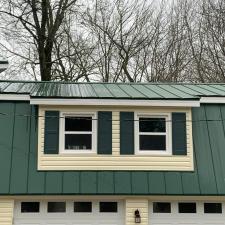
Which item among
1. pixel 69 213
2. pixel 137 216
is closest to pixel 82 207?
pixel 69 213

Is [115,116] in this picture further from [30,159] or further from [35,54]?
[35,54]

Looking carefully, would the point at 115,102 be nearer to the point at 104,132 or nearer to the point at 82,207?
the point at 104,132

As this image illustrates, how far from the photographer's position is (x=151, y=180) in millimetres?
13953

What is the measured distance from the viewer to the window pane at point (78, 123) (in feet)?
47.8

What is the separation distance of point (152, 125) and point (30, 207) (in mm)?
4195

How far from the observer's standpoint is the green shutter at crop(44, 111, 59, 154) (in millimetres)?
14102

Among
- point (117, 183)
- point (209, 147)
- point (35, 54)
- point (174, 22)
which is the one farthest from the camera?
point (174, 22)

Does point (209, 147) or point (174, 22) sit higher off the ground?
point (174, 22)

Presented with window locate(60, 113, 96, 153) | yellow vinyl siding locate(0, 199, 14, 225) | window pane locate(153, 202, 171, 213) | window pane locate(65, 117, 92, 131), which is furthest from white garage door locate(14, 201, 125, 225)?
window pane locate(65, 117, 92, 131)

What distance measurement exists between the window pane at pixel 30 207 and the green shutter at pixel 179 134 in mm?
4149

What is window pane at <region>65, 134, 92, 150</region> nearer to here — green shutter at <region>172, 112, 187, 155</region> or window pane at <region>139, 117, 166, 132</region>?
window pane at <region>139, 117, 166, 132</region>

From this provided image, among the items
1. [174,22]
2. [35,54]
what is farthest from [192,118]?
[174,22]

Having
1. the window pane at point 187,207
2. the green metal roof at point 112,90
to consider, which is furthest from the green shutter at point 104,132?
the window pane at point 187,207

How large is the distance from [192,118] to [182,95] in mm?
772
